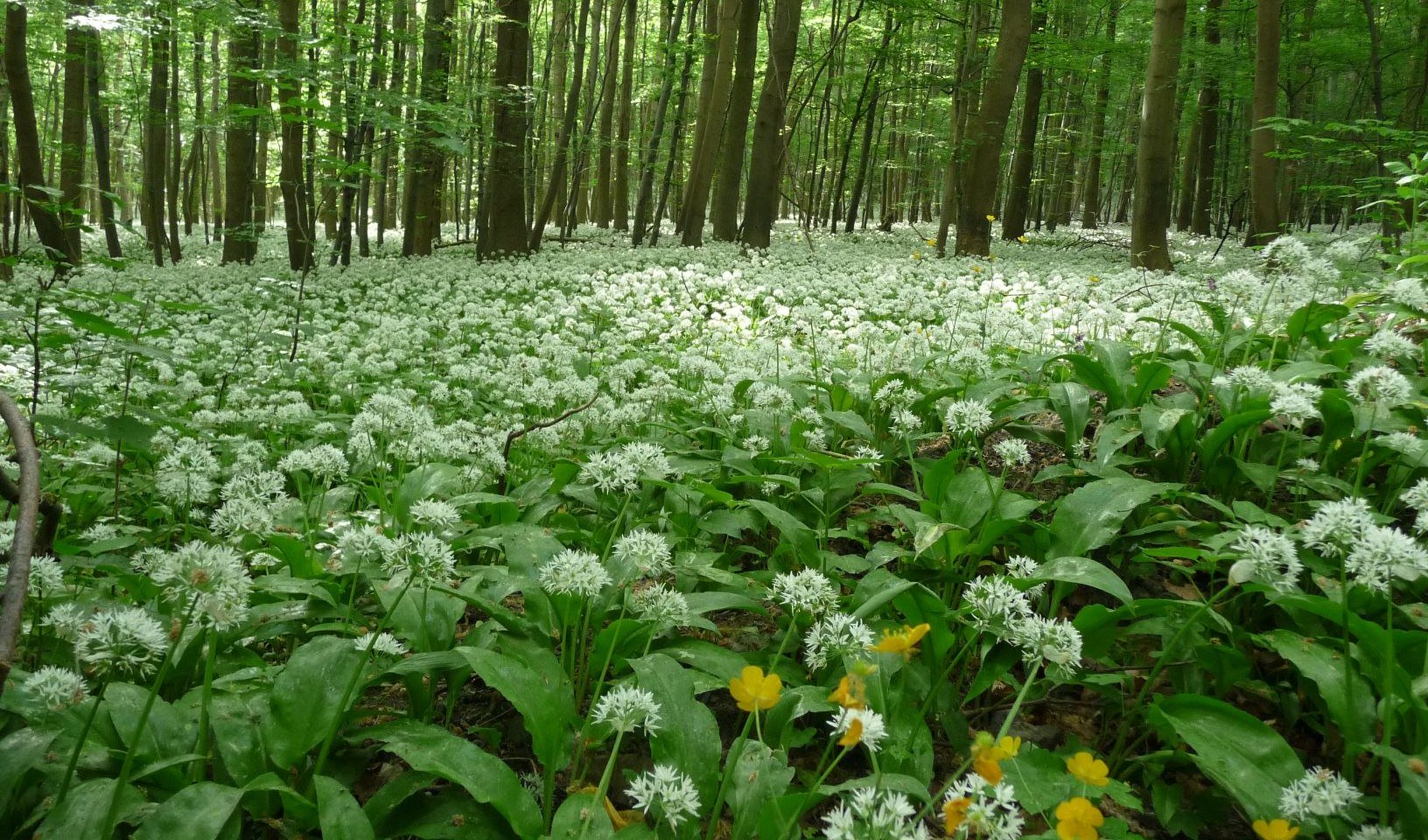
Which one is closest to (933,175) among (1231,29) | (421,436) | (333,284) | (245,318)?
(1231,29)

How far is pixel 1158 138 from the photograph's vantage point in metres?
10.9

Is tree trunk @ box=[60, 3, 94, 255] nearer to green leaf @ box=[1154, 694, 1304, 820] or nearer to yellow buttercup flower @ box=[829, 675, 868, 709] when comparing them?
yellow buttercup flower @ box=[829, 675, 868, 709]

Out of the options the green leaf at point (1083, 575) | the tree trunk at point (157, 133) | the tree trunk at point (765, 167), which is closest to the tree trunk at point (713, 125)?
the tree trunk at point (765, 167)

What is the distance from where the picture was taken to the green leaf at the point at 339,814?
54.0 inches

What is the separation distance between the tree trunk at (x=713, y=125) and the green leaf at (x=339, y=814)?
48.5 ft

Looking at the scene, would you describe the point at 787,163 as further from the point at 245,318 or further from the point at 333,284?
the point at 333,284

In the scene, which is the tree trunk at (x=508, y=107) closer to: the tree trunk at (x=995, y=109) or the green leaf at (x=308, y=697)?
the tree trunk at (x=995, y=109)

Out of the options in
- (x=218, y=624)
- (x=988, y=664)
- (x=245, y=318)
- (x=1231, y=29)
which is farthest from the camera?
(x=1231, y=29)

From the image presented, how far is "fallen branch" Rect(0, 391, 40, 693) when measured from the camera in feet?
3.84


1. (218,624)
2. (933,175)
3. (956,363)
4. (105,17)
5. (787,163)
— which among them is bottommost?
(218,624)

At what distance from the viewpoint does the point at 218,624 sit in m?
1.26

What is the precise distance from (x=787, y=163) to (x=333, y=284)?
7464 mm

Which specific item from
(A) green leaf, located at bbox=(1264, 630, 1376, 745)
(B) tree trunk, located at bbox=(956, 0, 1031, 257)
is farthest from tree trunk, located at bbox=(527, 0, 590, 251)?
(A) green leaf, located at bbox=(1264, 630, 1376, 745)

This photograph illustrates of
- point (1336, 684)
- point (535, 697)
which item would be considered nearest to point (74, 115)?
point (535, 697)
